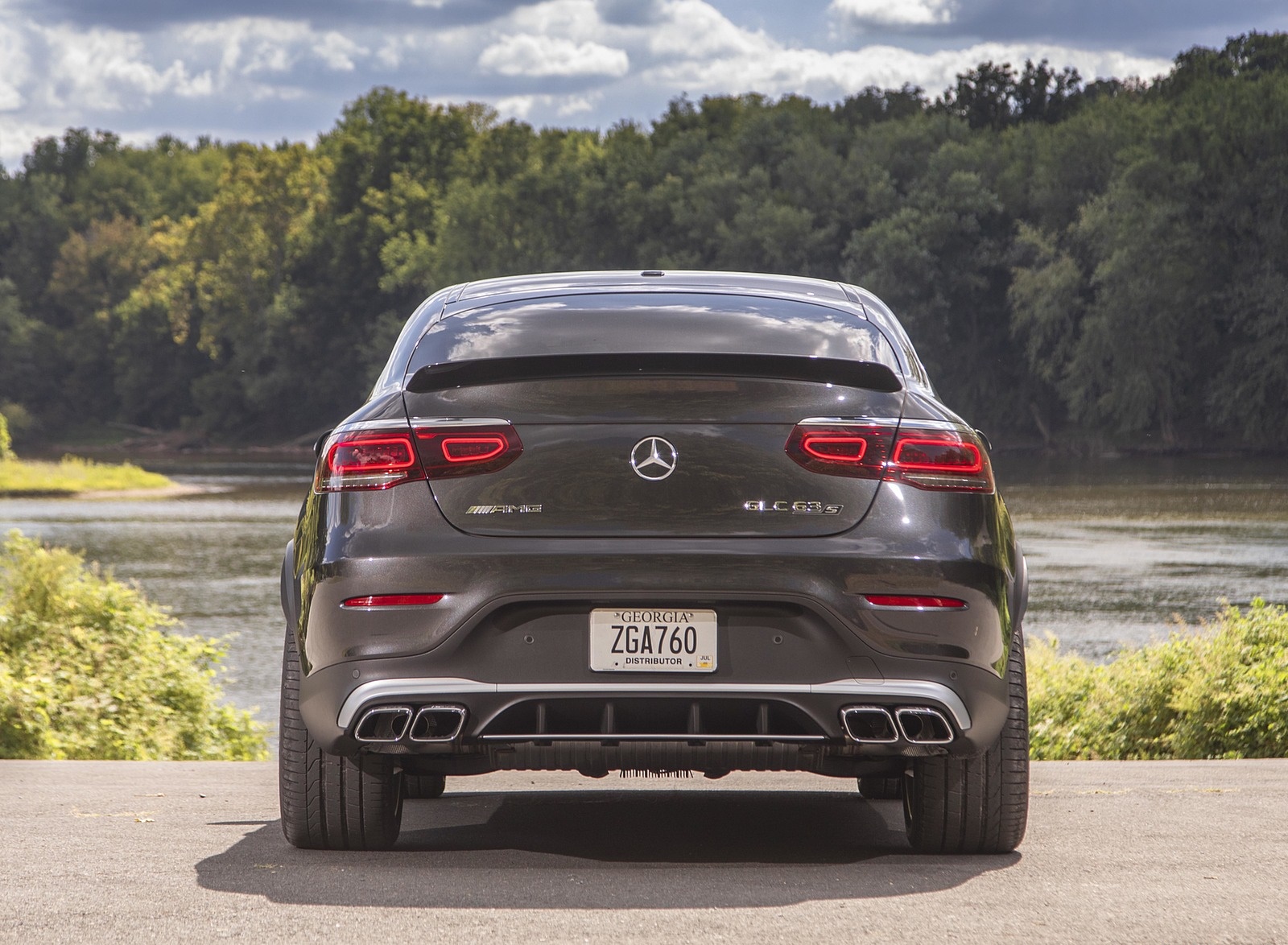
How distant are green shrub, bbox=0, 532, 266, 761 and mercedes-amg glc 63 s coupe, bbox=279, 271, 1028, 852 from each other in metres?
5.75

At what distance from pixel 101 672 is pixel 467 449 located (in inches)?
370

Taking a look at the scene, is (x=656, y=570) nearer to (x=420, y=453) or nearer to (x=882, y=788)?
(x=420, y=453)

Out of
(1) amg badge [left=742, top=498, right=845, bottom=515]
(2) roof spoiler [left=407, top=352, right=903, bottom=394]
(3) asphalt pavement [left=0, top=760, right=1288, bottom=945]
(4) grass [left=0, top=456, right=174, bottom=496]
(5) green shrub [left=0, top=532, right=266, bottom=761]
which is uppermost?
(2) roof spoiler [left=407, top=352, right=903, bottom=394]

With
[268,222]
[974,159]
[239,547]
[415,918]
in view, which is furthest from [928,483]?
[268,222]

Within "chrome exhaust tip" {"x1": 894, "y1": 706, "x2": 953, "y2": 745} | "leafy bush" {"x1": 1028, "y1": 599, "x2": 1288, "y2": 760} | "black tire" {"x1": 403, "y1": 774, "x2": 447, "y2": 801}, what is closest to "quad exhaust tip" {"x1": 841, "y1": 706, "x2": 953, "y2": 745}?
"chrome exhaust tip" {"x1": 894, "y1": 706, "x2": 953, "y2": 745}

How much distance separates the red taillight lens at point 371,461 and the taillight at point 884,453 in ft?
3.17

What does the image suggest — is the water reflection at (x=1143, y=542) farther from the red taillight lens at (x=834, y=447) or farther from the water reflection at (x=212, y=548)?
the water reflection at (x=212, y=548)

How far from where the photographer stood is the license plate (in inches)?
174

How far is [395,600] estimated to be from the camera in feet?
14.6

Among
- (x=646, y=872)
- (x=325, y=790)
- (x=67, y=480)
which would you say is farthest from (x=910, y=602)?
(x=67, y=480)

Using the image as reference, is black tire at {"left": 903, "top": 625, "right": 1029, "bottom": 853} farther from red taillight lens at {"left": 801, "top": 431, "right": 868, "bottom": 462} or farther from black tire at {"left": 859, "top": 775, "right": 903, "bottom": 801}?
black tire at {"left": 859, "top": 775, "right": 903, "bottom": 801}

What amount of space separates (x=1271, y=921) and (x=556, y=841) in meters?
2.10

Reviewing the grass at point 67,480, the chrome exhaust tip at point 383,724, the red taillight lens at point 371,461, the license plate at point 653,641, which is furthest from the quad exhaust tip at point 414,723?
the grass at point 67,480

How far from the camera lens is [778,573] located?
14.4ft
